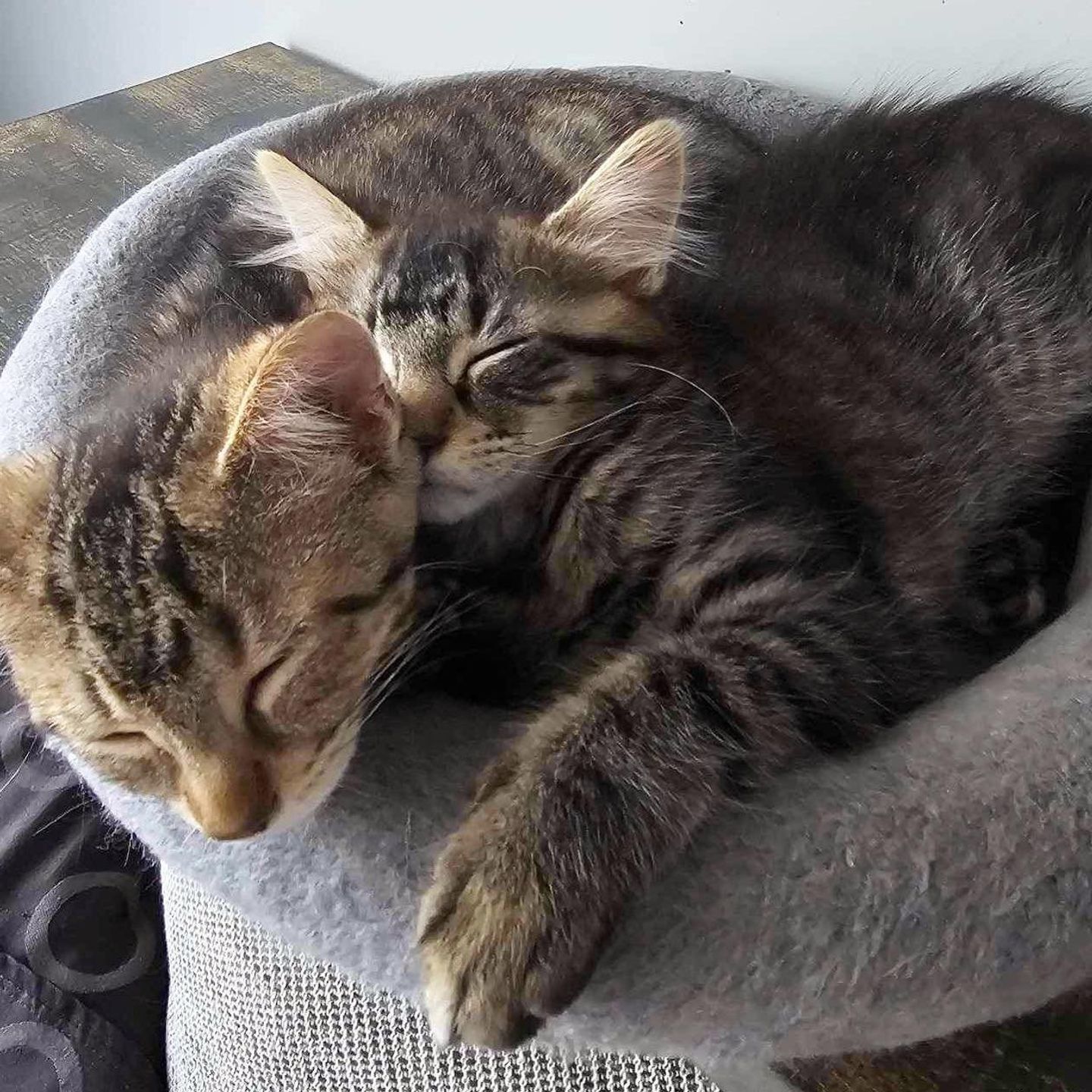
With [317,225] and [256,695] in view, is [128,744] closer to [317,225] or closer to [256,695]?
[256,695]

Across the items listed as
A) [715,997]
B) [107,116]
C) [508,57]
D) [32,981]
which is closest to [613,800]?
[715,997]

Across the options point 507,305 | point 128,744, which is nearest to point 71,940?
point 128,744

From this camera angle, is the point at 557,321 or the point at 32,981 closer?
the point at 557,321

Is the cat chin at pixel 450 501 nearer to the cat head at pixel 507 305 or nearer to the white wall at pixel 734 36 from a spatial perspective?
the cat head at pixel 507 305

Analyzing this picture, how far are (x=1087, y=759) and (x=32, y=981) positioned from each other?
1056 millimetres

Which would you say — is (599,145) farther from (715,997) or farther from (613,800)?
(715,997)

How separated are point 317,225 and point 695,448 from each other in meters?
0.41

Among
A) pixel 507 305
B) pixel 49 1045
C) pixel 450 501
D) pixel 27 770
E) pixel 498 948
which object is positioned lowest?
pixel 49 1045

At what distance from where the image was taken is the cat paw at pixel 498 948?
0.64 metres

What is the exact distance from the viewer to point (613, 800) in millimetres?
702

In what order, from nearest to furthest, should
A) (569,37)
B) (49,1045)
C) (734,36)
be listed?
(49,1045), (734,36), (569,37)

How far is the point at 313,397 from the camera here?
0.71 m

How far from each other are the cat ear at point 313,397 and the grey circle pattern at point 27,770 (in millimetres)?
746

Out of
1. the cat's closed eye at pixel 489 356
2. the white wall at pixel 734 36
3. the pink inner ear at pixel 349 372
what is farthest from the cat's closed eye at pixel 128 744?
the white wall at pixel 734 36
